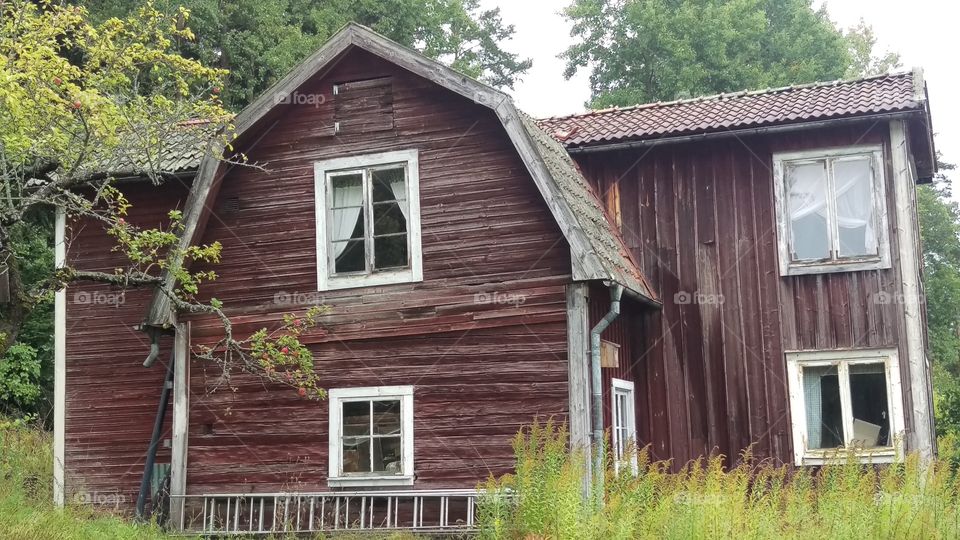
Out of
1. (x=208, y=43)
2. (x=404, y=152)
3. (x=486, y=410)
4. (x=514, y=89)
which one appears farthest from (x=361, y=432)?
(x=514, y=89)

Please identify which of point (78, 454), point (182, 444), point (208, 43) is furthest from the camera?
point (208, 43)

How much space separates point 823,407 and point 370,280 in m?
6.03

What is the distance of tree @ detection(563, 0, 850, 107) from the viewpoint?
32.2 m

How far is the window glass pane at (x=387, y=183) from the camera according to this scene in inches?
547

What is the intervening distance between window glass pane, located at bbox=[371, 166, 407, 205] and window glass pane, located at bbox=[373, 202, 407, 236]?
113 mm

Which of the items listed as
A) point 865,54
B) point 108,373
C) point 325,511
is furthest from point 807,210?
point 865,54

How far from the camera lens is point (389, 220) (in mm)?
13820

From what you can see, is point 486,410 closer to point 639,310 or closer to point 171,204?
point 639,310

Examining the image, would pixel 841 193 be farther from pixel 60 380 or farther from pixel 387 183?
pixel 60 380

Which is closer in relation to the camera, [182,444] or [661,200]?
[182,444]

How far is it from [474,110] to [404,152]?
1036 mm

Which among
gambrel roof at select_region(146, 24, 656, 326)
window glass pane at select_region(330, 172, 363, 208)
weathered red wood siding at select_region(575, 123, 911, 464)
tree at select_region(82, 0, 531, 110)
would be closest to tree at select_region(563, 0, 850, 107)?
tree at select_region(82, 0, 531, 110)

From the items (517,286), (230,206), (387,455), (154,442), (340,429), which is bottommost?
(387,455)

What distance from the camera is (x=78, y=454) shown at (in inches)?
639
